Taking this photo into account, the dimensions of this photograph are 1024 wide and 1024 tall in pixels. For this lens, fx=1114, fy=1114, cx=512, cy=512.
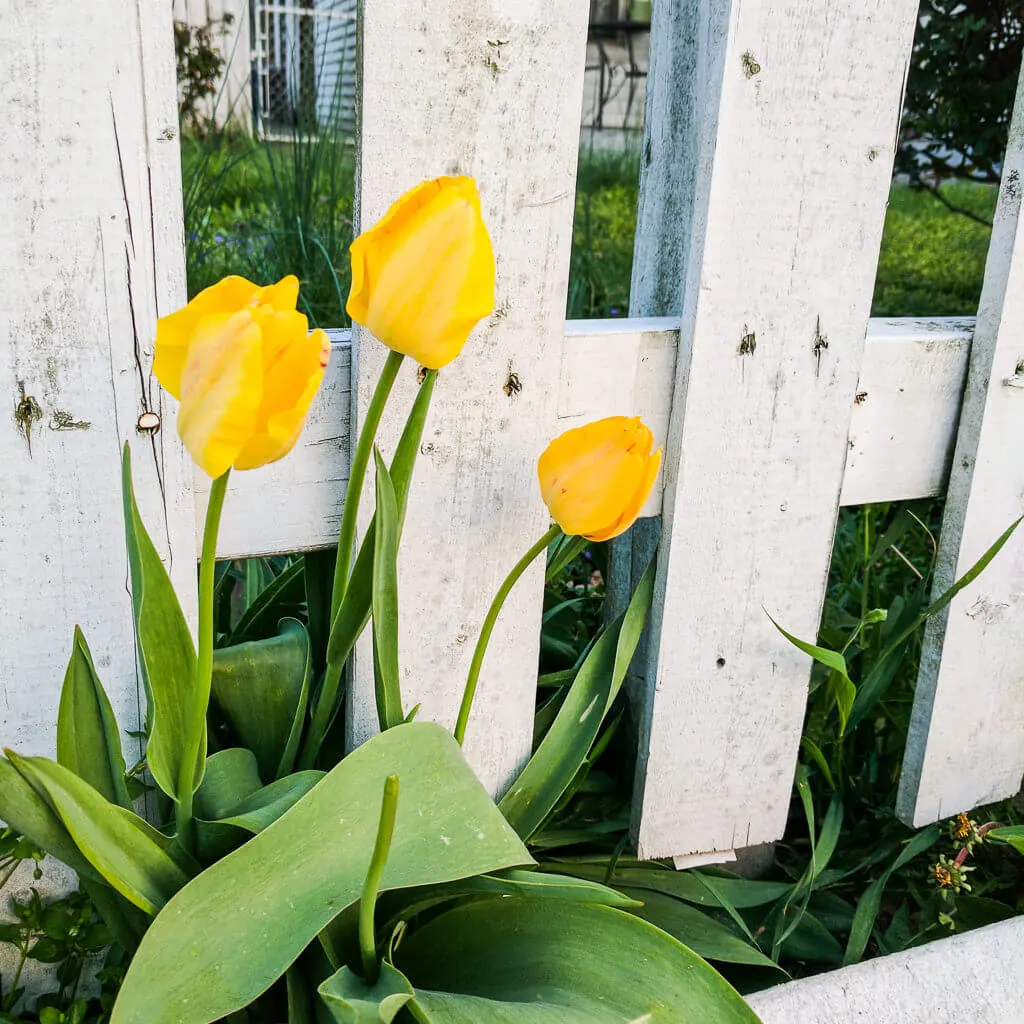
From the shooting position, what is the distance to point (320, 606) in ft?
3.53

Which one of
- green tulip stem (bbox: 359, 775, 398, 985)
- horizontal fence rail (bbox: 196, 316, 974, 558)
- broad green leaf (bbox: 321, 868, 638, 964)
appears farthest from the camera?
horizontal fence rail (bbox: 196, 316, 974, 558)

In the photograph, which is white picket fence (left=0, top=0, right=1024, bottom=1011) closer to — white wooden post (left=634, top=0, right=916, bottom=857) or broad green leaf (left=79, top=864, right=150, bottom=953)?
white wooden post (left=634, top=0, right=916, bottom=857)

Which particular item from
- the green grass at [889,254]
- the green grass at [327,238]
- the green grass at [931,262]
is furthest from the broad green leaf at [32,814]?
the green grass at [931,262]

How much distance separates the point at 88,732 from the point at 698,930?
2.15ft

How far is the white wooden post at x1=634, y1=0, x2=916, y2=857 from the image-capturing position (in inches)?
38.9

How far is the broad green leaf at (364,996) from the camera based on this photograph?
0.68 m

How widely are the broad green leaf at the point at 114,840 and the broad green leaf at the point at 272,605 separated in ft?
1.11

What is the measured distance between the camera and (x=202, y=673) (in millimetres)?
732

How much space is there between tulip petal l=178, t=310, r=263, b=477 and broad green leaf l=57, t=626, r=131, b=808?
10.5 inches

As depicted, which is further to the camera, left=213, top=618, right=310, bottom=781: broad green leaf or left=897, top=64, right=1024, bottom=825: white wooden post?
left=897, top=64, right=1024, bottom=825: white wooden post

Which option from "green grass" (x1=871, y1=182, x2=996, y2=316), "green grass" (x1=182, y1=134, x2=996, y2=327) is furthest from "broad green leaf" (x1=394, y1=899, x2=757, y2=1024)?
"green grass" (x1=871, y1=182, x2=996, y2=316)

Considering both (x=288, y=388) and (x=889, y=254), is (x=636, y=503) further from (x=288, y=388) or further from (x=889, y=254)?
(x=889, y=254)

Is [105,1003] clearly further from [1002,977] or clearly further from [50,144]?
[1002,977]

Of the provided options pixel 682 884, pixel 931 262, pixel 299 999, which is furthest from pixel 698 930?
pixel 931 262
